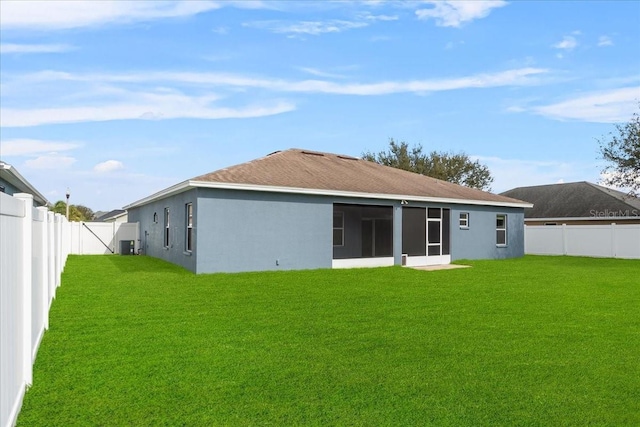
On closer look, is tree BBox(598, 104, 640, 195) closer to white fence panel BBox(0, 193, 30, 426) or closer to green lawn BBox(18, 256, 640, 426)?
green lawn BBox(18, 256, 640, 426)

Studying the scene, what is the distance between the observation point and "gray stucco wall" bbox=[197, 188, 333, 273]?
15367 millimetres

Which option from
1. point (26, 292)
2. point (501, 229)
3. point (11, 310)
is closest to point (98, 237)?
point (501, 229)

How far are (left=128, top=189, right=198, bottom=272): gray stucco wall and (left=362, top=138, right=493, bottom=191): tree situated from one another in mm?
32731

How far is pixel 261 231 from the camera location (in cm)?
1634

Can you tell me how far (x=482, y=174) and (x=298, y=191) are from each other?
Answer: 4236 cm

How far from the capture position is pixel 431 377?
5.01m

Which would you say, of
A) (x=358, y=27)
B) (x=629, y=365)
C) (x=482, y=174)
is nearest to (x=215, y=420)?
(x=629, y=365)

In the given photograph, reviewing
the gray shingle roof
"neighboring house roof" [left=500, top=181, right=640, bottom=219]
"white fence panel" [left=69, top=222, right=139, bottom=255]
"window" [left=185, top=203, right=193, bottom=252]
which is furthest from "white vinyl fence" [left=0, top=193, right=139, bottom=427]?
"neighboring house roof" [left=500, top=181, right=640, bottom=219]

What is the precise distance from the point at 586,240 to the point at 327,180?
53.3 feet

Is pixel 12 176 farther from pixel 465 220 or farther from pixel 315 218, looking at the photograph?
pixel 465 220

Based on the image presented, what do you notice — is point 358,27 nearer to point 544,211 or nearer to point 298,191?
point 298,191

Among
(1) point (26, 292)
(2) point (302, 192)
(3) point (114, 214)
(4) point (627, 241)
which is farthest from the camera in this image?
(3) point (114, 214)

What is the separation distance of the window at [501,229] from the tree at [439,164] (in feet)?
91.8

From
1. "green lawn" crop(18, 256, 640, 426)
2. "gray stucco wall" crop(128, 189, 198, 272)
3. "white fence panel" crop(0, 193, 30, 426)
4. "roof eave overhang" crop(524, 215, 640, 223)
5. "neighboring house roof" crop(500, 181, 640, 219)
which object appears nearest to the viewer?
"white fence panel" crop(0, 193, 30, 426)
